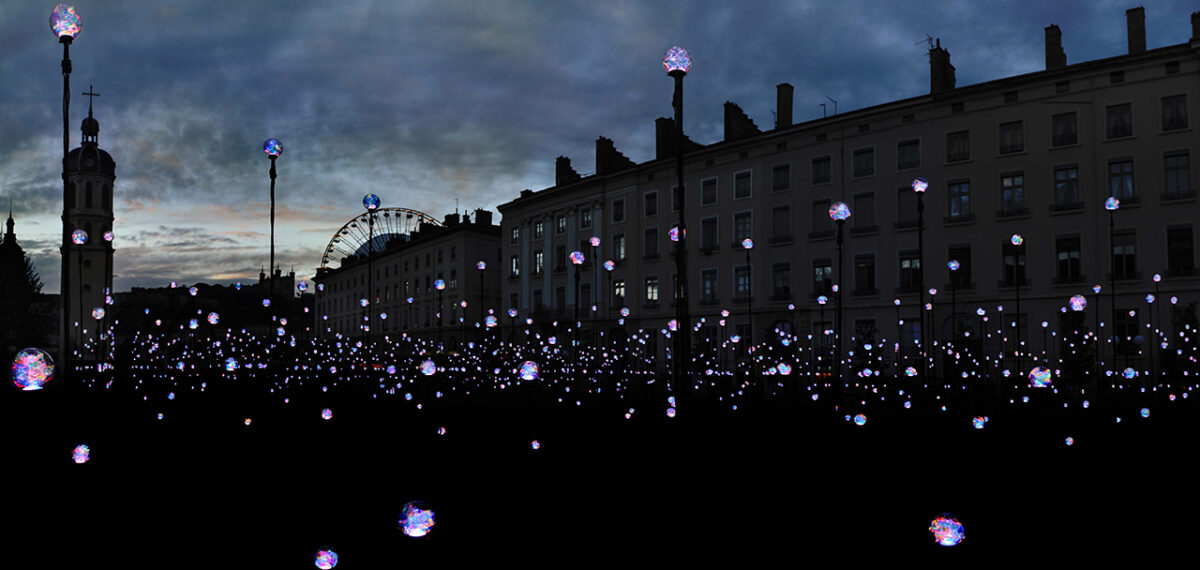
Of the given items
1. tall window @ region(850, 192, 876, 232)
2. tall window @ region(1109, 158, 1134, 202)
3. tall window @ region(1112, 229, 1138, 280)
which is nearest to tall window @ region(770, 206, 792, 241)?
tall window @ region(850, 192, 876, 232)

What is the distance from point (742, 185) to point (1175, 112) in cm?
2175

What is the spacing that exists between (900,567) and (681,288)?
477 centimetres

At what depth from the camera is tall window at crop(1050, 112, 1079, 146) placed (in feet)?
122

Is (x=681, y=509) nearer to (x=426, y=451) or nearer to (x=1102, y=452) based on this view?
(x=426, y=451)

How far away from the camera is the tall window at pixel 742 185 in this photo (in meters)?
48.2

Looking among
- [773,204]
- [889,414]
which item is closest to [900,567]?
[889,414]

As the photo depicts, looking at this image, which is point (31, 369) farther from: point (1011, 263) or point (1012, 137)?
point (1012, 137)

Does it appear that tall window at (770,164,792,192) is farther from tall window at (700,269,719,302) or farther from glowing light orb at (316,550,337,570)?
glowing light orb at (316,550,337,570)

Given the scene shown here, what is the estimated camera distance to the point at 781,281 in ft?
152

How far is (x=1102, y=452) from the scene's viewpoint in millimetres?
13711

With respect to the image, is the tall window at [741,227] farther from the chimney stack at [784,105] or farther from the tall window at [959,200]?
the tall window at [959,200]

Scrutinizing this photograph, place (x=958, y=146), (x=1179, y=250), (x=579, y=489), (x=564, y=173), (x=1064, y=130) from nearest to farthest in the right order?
1. (x=579, y=489)
2. (x=1179, y=250)
3. (x=1064, y=130)
4. (x=958, y=146)
5. (x=564, y=173)

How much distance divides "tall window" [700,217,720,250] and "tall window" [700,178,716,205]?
1161mm

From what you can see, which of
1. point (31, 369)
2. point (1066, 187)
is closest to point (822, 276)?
point (1066, 187)
